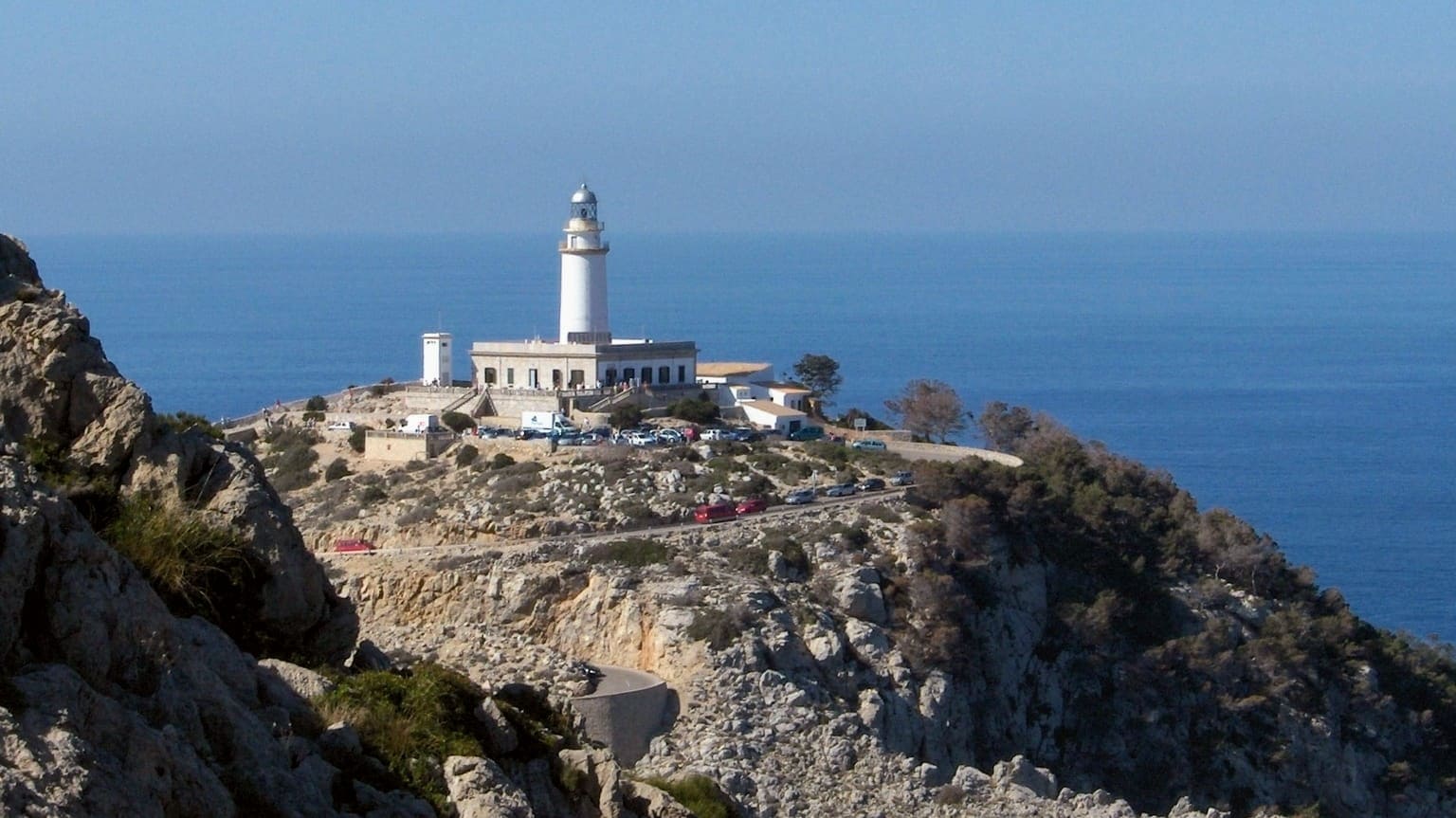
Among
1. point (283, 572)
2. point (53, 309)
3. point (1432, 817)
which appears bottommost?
point (1432, 817)

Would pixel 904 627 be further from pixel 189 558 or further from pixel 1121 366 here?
pixel 1121 366

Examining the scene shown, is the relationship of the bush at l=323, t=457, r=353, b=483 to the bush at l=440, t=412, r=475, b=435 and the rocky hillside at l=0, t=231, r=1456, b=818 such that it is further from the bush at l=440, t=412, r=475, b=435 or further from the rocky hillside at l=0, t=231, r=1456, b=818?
the bush at l=440, t=412, r=475, b=435

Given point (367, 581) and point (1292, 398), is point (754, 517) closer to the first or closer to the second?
point (367, 581)

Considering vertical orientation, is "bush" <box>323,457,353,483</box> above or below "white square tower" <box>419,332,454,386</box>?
below

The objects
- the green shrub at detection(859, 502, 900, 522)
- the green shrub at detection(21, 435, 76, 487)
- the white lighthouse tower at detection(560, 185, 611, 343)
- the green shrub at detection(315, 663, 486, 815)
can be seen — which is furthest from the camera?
the white lighthouse tower at detection(560, 185, 611, 343)

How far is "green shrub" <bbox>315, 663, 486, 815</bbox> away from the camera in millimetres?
11812

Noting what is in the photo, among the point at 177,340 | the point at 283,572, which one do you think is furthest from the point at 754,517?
the point at 177,340

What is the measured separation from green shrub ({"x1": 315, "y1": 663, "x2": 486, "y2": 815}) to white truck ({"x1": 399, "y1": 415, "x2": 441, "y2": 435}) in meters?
35.0

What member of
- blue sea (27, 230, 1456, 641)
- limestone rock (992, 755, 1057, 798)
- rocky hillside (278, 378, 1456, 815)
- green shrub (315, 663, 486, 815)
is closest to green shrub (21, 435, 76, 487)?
green shrub (315, 663, 486, 815)

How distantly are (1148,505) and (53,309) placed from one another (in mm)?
35524

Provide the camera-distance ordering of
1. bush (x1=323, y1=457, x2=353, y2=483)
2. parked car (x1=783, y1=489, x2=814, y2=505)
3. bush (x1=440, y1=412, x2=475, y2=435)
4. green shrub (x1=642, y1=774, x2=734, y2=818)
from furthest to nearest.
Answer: bush (x1=440, y1=412, x2=475, y2=435), bush (x1=323, y1=457, x2=353, y2=483), parked car (x1=783, y1=489, x2=814, y2=505), green shrub (x1=642, y1=774, x2=734, y2=818)

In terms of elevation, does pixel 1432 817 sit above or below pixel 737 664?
below

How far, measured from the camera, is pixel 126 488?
42.5 feet

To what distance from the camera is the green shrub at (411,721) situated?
1181 cm
